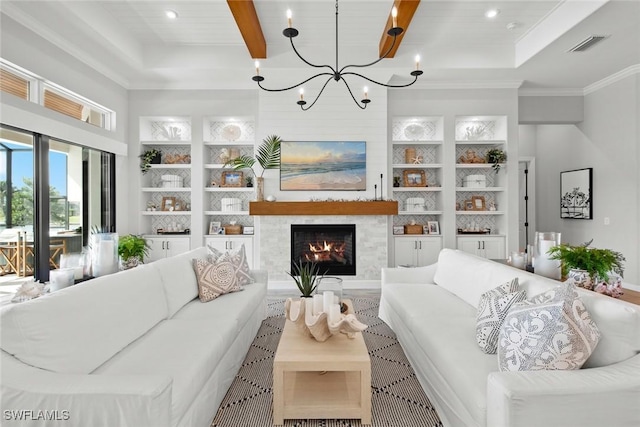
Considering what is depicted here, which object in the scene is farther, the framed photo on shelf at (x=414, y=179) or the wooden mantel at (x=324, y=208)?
the framed photo on shelf at (x=414, y=179)

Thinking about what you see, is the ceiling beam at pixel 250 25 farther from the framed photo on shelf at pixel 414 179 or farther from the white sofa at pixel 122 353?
the framed photo on shelf at pixel 414 179

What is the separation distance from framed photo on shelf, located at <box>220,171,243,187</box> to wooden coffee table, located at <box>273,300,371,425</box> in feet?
12.0

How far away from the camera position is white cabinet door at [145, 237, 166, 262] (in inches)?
196

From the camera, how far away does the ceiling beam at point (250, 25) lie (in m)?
3.05

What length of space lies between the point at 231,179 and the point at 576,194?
5.80 m

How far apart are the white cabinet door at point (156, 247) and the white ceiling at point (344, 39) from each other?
93.1 inches

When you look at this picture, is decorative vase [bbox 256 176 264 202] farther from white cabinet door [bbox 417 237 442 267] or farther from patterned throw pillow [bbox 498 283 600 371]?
patterned throw pillow [bbox 498 283 600 371]

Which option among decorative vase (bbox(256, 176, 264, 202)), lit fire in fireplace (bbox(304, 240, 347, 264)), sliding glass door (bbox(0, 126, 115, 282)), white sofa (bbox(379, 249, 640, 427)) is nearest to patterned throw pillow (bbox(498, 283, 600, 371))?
white sofa (bbox(379, 249, 640, 427))

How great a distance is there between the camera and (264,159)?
471 cm

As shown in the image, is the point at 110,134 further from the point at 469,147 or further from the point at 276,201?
the point at 469,147

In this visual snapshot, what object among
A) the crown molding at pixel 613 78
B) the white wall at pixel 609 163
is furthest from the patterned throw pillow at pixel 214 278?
the crown molding at pixel 613 78

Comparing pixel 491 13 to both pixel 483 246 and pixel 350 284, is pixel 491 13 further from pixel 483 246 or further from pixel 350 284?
pixel 350 284

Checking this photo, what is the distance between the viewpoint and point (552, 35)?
3.59 meters

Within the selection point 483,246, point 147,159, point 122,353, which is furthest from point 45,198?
point 483,246
